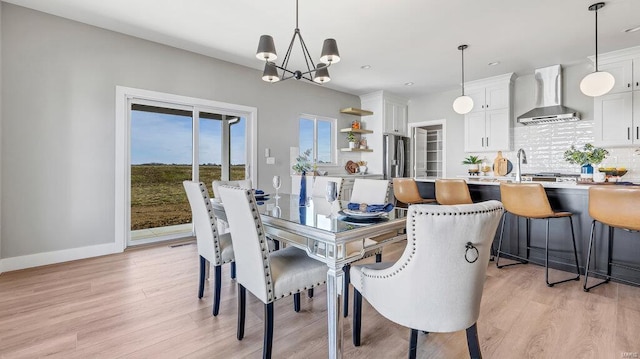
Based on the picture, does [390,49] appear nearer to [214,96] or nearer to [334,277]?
[214,96]

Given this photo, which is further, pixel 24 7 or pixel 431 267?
pixel 24 7

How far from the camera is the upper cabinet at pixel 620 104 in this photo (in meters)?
3.88

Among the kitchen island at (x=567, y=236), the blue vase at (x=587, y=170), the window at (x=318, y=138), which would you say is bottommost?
the kitchen island at (x=567, y=236)

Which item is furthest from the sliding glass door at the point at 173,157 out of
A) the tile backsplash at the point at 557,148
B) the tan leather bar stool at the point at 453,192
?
the tile backsplash at the point at 557,148

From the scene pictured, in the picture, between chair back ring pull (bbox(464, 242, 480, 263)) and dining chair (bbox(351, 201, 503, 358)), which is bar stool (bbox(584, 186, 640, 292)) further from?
chair back ring pull (bbox(464, 242, 480, 263))

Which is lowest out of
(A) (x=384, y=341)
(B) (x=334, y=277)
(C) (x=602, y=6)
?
(A) (x=384, y=341)

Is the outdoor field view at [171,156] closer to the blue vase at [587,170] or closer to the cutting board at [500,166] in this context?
the cutting board at [500,166]

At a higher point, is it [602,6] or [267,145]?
[602,6]

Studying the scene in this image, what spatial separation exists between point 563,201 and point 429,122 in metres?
3.66

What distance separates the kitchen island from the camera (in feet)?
8.46

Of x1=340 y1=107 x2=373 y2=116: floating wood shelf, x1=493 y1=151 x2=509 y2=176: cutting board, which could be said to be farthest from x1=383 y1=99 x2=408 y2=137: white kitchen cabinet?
x1=493 y1=151 x2=509 y2=176: cutting board

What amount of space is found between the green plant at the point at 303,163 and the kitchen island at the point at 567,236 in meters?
2.73

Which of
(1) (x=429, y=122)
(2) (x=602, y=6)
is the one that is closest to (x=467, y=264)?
(2) (x=602, y=6)

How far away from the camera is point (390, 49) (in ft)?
12.9
